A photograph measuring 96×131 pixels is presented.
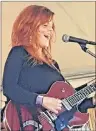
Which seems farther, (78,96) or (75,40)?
(78,96)

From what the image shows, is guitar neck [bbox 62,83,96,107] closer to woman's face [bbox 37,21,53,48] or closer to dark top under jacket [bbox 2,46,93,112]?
dark top under jacket [bbox 2,46,93,112]

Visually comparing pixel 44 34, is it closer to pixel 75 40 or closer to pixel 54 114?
pixel 75 40

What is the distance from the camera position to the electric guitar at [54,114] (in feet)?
5.56

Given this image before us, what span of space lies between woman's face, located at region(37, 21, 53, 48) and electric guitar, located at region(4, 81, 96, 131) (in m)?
0.18

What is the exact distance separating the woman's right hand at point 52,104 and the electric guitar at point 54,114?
13 mm

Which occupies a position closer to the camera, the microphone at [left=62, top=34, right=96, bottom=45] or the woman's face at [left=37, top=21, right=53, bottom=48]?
the microphone at [left=62, top=34, right=96, bottom=45]

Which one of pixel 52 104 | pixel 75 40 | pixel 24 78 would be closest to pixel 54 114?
pixel 52 104

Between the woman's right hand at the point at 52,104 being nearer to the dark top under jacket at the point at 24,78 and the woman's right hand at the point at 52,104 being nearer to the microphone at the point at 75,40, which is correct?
the dark top under jacket at the point at 24,78

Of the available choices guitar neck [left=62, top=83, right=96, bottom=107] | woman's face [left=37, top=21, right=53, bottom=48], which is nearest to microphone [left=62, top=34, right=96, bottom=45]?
woman's face [left=37, top=21, right=53, bottom=48]

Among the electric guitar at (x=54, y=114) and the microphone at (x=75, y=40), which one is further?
the electric guitar at (x=54, y=114)

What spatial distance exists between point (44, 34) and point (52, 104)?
30 cm

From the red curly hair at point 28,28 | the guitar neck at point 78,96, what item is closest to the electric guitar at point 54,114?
the guitar neck at point 78,96

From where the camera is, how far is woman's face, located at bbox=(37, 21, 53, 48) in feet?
5.67

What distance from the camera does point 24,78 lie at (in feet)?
5.57
